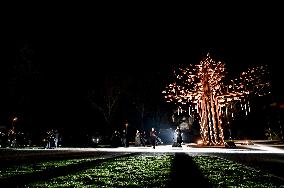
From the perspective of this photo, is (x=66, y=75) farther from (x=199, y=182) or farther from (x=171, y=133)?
(x=199, y=182)

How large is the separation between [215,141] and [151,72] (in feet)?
A: 81.9

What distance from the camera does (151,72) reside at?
162ft

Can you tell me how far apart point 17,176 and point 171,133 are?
42.1 meters

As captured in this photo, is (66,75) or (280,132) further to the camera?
(66,75)

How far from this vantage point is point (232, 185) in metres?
6.93

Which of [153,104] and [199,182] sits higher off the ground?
[153,104]

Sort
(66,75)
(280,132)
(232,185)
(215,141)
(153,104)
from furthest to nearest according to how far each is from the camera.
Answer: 1. (153,104)
2. (66,75)
3. (280,132)
4. (215,141)
5. (232,185)

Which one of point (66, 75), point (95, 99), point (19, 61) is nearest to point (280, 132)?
point (95, 99)

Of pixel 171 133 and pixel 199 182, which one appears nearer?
pixel 199 182

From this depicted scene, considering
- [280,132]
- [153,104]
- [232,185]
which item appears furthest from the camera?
[153,104]

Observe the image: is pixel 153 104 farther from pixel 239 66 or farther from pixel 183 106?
pixel 239 66

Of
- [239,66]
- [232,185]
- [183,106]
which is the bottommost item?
[232,185]

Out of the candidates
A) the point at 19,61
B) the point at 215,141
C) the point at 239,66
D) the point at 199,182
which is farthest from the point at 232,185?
the point at 19,61

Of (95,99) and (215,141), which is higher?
(95,99)
